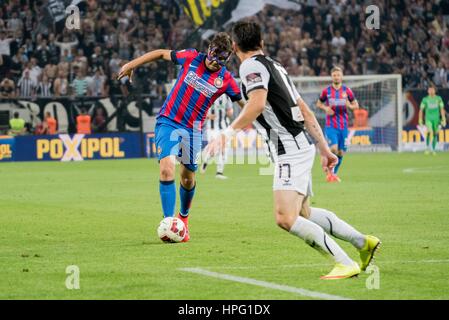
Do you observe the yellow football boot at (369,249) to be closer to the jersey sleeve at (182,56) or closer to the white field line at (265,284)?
the white field line at (265,284)

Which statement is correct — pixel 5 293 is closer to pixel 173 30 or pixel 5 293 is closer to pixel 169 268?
pixel 169 268

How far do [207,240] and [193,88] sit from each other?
6.49 feet

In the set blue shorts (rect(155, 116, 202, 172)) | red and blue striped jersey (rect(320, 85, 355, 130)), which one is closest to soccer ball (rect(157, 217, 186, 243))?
blue shorts (rect(155, 116, 202, 172))

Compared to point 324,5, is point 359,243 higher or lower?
lower

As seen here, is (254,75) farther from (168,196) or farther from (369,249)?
(168,196)

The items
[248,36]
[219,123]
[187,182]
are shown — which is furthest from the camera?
[219,123]

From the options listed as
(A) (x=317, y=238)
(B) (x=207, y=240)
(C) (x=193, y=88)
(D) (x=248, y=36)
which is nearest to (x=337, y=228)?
(A) (x=317, y=238)

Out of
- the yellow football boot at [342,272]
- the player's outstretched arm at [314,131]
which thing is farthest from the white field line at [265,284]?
the player's outstretched arm at [314,131]

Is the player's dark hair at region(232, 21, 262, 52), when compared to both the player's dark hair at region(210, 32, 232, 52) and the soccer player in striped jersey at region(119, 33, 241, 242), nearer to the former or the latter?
the player's dark hair at region(210, 32, 232, 52)

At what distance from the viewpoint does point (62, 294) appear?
7785mm

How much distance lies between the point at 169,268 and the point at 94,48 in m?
26.3

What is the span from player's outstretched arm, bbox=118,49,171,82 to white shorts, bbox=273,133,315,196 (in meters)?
3.44

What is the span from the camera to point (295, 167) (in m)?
8.61
